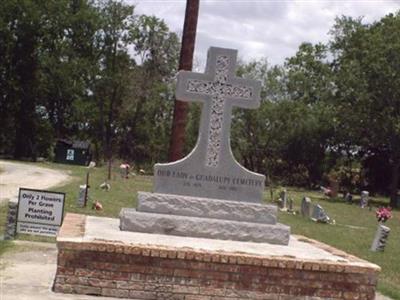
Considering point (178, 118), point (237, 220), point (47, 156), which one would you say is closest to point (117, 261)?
point (237, 220)

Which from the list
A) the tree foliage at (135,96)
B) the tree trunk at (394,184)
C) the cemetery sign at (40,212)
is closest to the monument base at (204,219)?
the cemetery sign at (40,212)

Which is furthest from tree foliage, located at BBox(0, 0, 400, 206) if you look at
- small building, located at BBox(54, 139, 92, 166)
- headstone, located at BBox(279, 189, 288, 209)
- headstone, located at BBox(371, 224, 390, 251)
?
headstone, located at BBox(371, 224, 390, 251)

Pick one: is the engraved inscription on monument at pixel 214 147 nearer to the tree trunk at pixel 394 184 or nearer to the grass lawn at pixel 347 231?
the grass lawn at pixel 347 231

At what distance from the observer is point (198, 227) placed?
939cm

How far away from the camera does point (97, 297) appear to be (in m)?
7.81

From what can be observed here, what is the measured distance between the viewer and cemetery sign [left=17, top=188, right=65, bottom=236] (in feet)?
43.4

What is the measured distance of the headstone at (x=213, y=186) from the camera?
9.41 metres

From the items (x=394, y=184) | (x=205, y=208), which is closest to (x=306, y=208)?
(x=205, y=208)

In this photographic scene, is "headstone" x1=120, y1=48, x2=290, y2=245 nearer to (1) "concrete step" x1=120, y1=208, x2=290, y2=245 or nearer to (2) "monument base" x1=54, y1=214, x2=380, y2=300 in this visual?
(1) "concrete step" x1=120, y1=208, x2=290, y2=245

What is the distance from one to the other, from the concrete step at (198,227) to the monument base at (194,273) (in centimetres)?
89

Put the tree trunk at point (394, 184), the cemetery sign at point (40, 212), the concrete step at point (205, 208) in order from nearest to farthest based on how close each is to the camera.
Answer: the concrete step at point (205, 208) → the cemetery sign at point (40, 212) → the tree trunk at point (394, 184)

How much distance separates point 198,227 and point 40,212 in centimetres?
496

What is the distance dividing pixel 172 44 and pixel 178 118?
2214 inches

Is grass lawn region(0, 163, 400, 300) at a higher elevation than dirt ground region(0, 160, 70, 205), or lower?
higher
